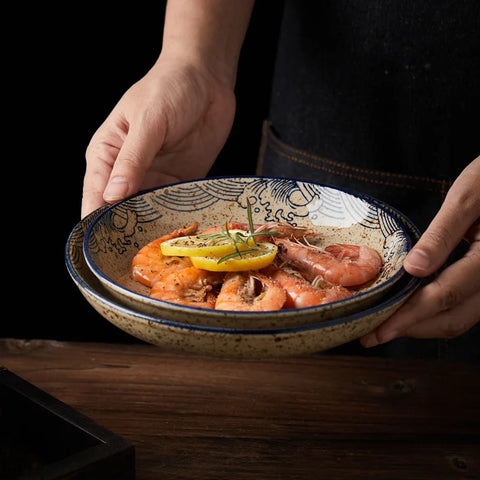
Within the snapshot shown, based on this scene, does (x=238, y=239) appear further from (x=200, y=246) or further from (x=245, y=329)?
(x=245, y=329)

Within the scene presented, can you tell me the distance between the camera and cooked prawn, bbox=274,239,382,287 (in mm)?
1257

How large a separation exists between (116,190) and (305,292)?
19.3 inches

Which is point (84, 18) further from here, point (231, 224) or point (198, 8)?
point (231, 224)

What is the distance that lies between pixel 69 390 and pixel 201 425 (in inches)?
11.7

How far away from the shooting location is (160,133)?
1551 mm

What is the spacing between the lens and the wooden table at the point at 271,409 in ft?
3.95

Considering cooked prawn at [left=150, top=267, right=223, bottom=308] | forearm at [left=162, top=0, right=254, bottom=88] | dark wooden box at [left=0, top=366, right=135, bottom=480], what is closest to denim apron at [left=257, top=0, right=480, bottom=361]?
forearm at [left=162, top=0, right=254, bottom=88]

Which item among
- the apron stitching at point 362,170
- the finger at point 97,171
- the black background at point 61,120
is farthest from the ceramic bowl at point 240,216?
the black background at point 61,120

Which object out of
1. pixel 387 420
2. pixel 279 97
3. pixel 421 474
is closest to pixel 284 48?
pixel 279 97

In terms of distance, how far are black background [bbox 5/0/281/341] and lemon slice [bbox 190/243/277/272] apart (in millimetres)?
1571

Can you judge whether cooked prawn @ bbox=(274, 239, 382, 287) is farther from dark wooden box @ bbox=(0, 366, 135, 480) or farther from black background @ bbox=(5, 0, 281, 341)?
black background @ bbox=(5, 0, 281, 341)

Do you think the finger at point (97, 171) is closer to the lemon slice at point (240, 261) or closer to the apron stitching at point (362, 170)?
the lemon slice at point (240, 261)

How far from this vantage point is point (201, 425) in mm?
1294

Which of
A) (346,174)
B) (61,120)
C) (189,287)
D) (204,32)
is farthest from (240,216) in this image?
(61,120)
